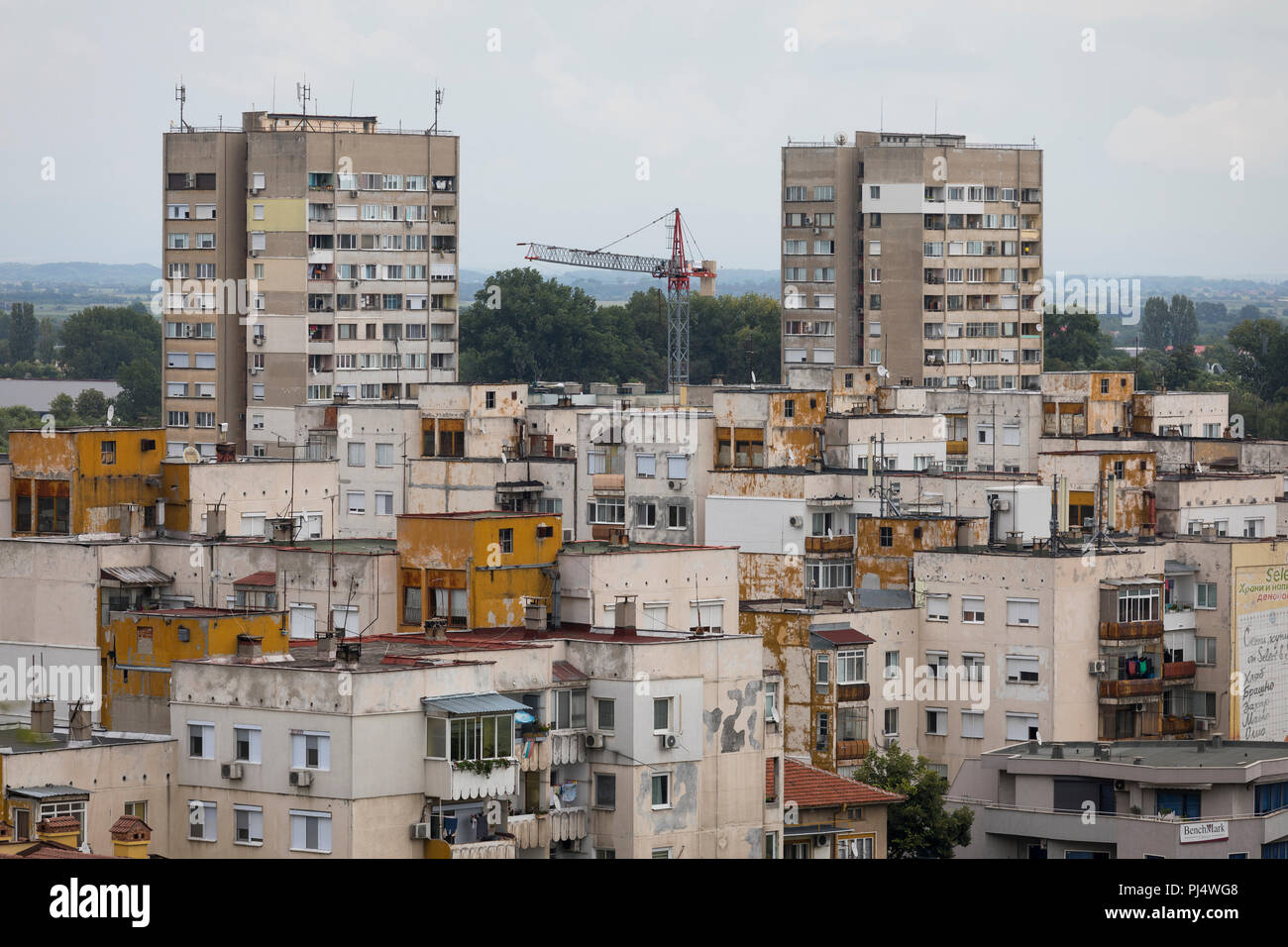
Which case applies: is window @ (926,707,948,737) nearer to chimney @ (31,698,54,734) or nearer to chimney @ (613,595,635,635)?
chimney @ (613,595,635,635)

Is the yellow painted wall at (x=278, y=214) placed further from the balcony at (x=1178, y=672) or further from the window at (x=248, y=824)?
the window at (x=248, y=824)

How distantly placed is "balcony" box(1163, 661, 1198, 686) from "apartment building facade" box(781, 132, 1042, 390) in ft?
232

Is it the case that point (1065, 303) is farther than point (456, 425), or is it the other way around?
point (1065, 303)

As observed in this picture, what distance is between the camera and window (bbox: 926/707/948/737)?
188ft

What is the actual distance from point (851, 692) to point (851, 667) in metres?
0.56

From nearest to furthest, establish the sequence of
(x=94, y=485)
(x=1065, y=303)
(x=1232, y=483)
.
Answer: (x=94, y=485), (x=1232, y=483), (x=1065, y=303)

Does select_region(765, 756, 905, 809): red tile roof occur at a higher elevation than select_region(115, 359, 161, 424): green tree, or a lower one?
lower

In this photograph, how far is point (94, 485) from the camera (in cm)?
5478

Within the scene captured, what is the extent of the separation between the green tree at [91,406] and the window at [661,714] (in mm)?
145345

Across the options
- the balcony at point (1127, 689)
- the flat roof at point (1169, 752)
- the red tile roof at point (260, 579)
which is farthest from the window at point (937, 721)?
the red tile roof at point (260, 579)

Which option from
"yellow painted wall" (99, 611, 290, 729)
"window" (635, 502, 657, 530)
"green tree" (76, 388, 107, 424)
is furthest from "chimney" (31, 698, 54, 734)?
"green tree" (76, 388, 107, 424)
